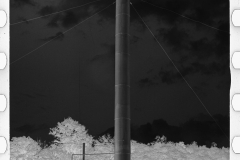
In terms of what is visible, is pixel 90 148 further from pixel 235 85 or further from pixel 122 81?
pixel 235 85

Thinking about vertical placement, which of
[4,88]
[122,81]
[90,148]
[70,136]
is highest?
Answer: [122,81]

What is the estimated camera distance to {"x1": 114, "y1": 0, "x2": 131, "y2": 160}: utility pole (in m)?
11.6

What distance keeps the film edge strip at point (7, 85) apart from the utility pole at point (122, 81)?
7908 millimetres

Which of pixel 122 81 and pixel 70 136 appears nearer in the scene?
pixel 122 81

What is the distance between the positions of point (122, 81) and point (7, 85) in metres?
8.04

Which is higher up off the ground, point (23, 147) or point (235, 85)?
point (235, 85)

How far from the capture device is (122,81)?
11.5 m

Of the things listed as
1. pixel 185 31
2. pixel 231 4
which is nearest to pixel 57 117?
pixel 185 31

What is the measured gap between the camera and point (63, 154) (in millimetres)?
55469

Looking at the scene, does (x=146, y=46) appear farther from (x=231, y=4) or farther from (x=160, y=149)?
(x=231, y=4)

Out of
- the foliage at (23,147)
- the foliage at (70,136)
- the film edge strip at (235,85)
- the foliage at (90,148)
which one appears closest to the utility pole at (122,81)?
the film edge strip at (235,85)

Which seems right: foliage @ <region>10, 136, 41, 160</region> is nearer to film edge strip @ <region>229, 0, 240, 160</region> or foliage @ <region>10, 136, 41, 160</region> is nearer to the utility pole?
the utility pole

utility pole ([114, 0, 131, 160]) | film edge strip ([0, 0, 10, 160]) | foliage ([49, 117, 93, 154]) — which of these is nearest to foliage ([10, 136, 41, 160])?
foliage ([49, 117, 93, 154])

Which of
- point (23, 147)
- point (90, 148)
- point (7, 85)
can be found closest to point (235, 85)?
point (7, 85)
